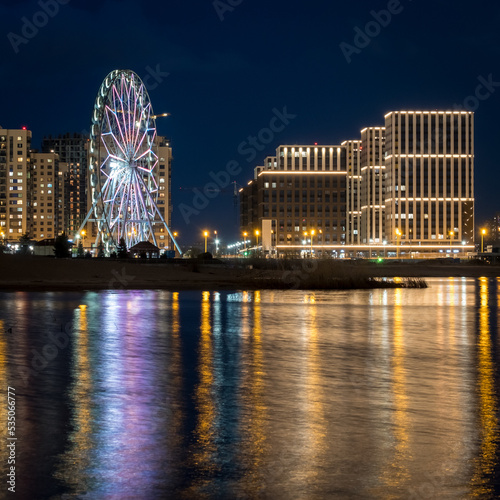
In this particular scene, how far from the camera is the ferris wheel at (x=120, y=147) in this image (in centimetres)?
7125

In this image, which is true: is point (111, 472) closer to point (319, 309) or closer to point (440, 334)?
point (440, 334)

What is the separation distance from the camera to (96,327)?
75.6 ft

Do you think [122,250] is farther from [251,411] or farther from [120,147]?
Answer: [251,411]

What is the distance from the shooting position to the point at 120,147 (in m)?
72.3

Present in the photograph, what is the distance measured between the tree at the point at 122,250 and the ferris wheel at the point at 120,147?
57.5 inches

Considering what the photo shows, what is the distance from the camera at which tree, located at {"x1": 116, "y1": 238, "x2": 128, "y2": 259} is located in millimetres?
78500

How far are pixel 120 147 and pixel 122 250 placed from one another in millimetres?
12768

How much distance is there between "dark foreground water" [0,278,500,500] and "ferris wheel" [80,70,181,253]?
166 ft

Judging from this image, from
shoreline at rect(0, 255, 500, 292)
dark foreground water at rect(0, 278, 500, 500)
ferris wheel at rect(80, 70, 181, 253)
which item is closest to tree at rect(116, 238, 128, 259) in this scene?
ferris wheel at rect(80, 70, 181, 253)

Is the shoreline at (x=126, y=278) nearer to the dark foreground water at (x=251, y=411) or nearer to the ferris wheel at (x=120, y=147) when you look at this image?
the ferris wheel at (x=120, y=147)

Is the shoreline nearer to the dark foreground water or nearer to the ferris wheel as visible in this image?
the ferris wheel

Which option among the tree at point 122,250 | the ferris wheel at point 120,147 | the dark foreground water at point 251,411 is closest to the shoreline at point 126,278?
the ferris wheel at point 120,147

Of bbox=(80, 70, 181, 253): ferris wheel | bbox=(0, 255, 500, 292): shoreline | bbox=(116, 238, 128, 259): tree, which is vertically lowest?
bbox=(0, 255, 500, 292): shoreline

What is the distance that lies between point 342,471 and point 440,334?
48.4 ft
